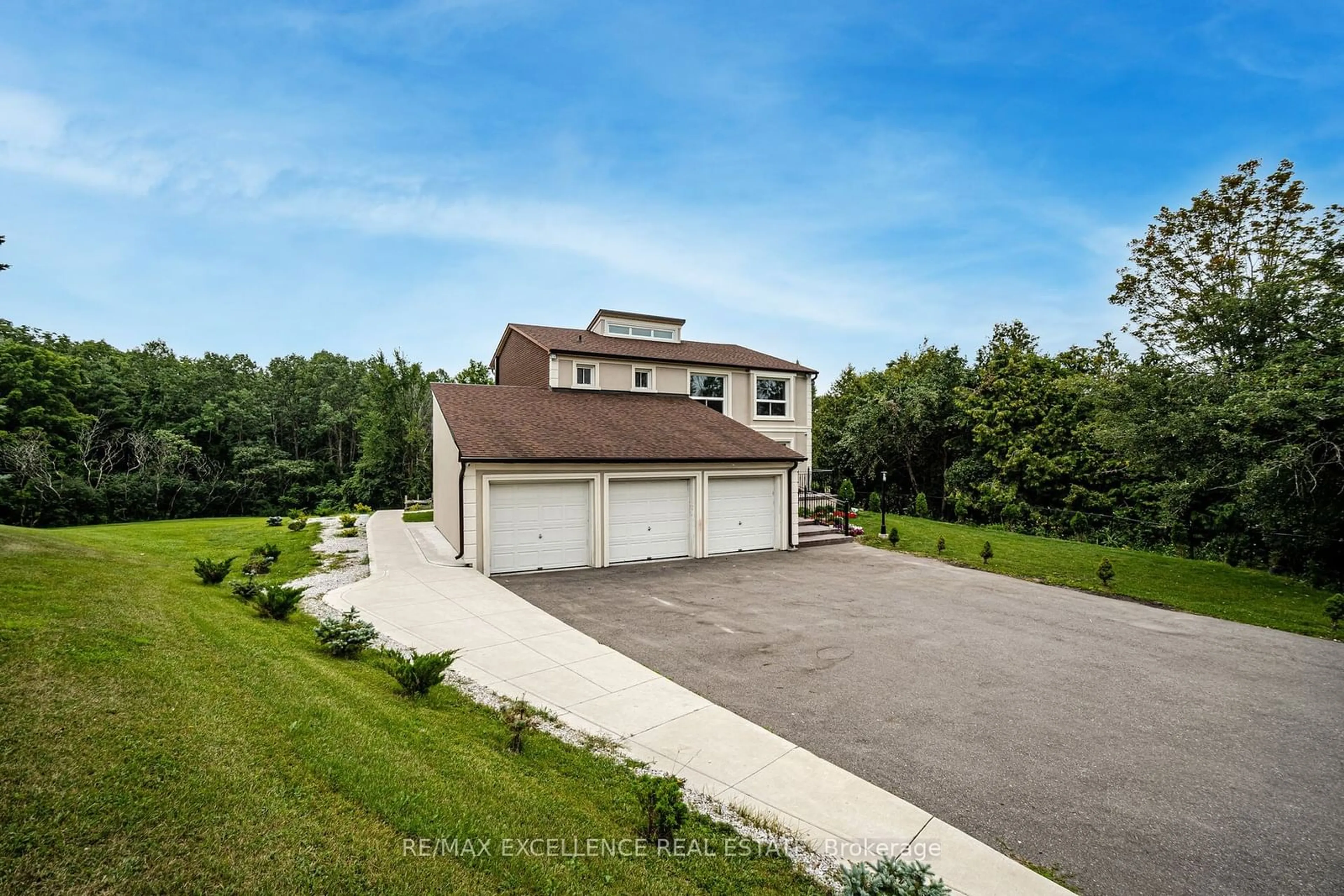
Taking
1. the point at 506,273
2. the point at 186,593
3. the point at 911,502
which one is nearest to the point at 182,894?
the point at 186,593

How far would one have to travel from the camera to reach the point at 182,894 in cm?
240

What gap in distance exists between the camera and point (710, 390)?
2142cm

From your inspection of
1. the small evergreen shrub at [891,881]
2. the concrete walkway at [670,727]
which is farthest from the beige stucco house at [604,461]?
the small evergreen shrub at [891,881]

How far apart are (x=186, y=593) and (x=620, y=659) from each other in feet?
21.2

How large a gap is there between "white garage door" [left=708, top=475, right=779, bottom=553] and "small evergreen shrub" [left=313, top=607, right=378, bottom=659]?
30.7 ft

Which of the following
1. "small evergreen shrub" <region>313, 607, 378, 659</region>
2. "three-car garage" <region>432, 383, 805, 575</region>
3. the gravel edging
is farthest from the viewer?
"three-car garage" <region>432, 383, 805, 575</region>

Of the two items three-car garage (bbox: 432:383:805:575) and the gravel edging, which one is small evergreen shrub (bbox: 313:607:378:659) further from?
three-car garage (bbox: 432:383:805:575)

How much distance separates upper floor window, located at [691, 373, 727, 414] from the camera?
21.1 m

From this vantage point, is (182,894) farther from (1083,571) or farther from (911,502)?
(911,502)

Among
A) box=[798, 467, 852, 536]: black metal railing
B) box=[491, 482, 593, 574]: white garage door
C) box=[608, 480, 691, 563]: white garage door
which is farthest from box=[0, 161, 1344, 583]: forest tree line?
box=[491, 482, 593, 574]: white garage door

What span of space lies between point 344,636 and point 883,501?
2474 cm

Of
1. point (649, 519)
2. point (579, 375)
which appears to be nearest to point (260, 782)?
point (649, 519)

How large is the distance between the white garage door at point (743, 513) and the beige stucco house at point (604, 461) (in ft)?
0.12

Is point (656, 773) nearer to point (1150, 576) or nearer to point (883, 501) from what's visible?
point (1150, 576)
